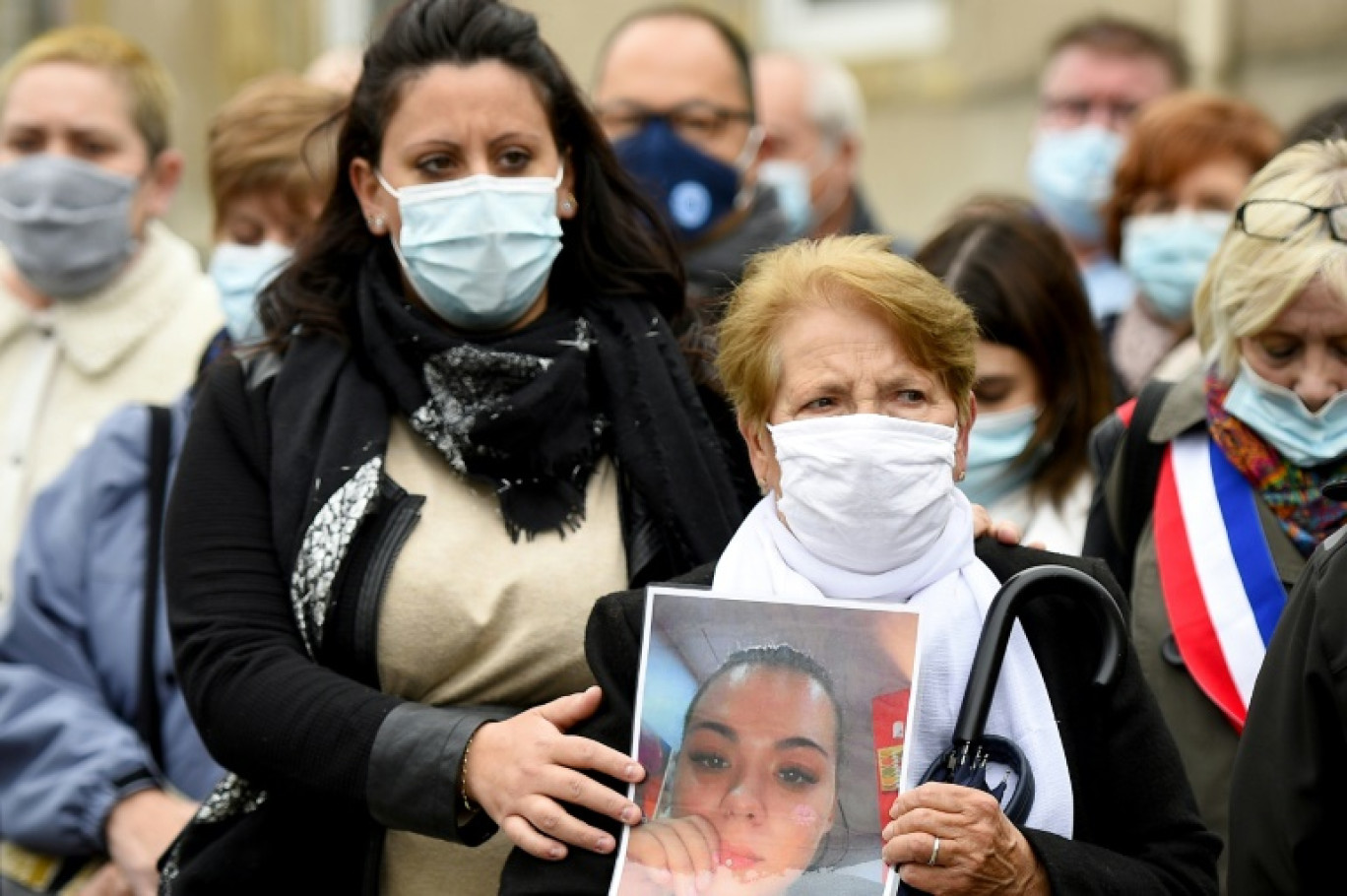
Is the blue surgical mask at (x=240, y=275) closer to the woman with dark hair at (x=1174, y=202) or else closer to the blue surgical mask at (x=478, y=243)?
the blue surgical mask at (x=478, y=243)

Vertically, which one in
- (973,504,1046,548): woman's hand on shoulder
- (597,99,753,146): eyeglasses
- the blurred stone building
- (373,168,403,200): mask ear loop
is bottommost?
the blurred stone building

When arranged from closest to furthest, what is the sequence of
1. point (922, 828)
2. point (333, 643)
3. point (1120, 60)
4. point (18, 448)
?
1. point (922, 828)
2. point (333, 643)
3. point (18, 448)
4. point (1120, 60)

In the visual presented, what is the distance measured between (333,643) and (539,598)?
35cm

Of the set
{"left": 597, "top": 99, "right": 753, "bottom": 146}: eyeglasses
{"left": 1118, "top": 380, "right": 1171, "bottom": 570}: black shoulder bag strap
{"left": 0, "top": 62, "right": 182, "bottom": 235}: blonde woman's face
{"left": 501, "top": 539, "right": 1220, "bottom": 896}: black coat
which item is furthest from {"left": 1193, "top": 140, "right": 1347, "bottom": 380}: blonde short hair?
{"left": 0, "top": 62, "right": 182, "bottom": 235}: blonde woman's face

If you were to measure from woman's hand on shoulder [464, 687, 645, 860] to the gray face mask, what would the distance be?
2642mm

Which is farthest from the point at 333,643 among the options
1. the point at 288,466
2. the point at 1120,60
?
the point at 1120,60

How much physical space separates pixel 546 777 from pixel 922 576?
2.02 feet

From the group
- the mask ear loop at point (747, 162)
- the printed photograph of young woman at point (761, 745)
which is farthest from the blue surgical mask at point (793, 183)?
the printed photograph of young woman at point (761, 745)

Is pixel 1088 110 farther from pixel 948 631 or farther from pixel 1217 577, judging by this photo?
pixel 948 631

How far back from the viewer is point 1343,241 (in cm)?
374

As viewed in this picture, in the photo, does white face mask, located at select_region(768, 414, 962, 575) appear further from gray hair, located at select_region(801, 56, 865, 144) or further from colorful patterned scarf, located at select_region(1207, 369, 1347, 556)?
gray hair, located at select_region(801, 56, 865, 144)

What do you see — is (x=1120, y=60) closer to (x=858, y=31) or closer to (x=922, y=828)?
(x=922, y=828)

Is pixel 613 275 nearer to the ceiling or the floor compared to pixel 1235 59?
nearer to the ceiling

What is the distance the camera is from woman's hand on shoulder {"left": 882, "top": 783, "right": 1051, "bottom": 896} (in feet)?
9.60
